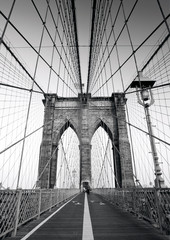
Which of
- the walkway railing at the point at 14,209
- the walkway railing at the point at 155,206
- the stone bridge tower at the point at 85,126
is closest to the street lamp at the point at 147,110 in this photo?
the walkway railing at the point at 155,206

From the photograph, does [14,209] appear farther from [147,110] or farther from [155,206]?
[147,110]

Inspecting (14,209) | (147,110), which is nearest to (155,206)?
(14,209)

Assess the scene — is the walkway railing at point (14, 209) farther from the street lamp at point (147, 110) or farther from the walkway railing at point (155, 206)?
the street lamp at point (147, 110)

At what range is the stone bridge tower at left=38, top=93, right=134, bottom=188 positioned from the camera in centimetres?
1889

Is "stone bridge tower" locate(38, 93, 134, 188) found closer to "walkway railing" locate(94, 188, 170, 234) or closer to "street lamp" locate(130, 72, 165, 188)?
"street lamp" locate(130, 72, 165, 188)

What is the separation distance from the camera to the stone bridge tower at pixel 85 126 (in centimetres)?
1889

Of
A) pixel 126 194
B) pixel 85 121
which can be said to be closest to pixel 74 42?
pixel 85 121

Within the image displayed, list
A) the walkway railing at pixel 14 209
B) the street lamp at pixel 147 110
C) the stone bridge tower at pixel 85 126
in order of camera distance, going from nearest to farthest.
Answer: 1. the walkway railing at pixel 14 209
2. the street lamp at pixel 147 110
3. the stone bridge tower at pixel 85 126

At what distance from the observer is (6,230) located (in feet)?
7.82

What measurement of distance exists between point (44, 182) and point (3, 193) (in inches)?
656

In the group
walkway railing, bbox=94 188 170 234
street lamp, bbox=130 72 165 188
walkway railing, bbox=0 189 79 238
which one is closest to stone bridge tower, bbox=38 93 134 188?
street lamp, bbox=130 72 165 188

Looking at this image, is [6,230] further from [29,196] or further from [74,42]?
[74,42]

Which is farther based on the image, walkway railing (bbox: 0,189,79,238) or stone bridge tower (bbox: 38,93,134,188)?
stone bridge tower (bbox: 38,93,134,188)

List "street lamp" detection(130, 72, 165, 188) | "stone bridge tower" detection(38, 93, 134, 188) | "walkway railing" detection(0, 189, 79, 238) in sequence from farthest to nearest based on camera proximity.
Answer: "stone bridge tower" detection(38, 93, 134, 188), "street lamp" detection(130, 72, 165, 188), "walkway railing" detection(0, 189, 79, 238)
